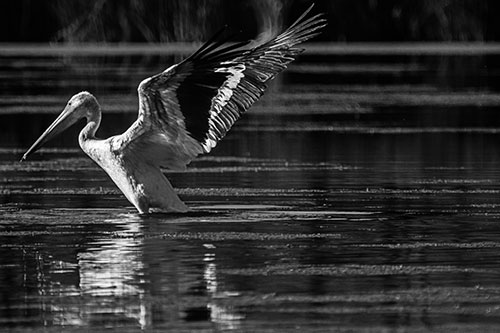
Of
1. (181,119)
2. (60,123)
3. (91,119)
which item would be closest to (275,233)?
(181,119)

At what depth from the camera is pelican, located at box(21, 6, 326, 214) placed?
11789mm

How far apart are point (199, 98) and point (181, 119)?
19 centimetres

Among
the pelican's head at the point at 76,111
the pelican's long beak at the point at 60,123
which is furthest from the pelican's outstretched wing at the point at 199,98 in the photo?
the pelican's long beak at the point at 60,123

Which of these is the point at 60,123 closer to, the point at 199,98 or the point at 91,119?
the point at 91,119

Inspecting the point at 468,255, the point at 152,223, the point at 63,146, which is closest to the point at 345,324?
the point at 468,255

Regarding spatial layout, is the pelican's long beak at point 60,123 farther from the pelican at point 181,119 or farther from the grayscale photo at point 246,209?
the pelican at point 181,119

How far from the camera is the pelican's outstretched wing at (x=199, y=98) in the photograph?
11.7 metres

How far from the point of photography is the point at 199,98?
1200 centimetres

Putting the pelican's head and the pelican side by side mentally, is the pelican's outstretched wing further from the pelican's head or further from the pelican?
the pelican's head

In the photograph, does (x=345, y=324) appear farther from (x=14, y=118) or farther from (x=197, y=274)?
(x=14, y=118)

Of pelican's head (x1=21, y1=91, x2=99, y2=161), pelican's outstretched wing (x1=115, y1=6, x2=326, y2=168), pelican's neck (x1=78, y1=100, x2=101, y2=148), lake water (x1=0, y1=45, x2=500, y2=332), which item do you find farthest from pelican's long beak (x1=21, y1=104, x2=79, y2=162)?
pelican's outstretched wing (x1=115, y1=6, x2=326, y2=168)

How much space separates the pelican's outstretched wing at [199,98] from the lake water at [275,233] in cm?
47

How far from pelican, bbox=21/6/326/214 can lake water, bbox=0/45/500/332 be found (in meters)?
0.25

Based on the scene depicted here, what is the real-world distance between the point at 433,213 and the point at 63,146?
7.44m
